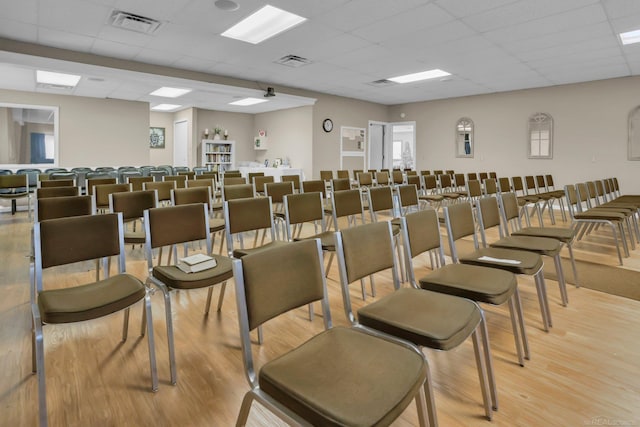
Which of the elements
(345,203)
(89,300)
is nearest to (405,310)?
(89,300)

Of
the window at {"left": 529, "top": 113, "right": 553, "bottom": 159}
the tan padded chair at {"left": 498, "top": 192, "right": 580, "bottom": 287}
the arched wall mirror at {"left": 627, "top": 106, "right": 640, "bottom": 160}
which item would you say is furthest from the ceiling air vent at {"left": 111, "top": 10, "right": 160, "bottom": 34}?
the arched wall mirror at {"left": 627, "top": 106, "right": 640, "bottom": 160}

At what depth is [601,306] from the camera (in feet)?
9.57

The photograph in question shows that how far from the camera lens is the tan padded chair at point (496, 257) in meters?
2.31

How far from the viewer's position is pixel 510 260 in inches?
94.2

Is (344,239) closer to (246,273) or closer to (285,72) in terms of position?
(246,273)

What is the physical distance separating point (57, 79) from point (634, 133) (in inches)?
458

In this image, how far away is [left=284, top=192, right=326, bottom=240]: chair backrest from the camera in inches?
128

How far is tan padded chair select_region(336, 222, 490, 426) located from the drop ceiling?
3335mm

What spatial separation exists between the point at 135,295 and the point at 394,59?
231 inches

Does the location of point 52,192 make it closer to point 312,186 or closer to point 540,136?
point 312,186

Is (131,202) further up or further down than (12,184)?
further down

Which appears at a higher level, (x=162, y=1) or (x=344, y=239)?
(x=162, y=1)

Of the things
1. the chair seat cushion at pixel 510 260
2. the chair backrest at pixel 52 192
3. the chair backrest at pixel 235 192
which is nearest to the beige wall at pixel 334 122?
the chair backrest at pixel 235 192

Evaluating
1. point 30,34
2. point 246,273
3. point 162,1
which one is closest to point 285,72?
point 162,1
